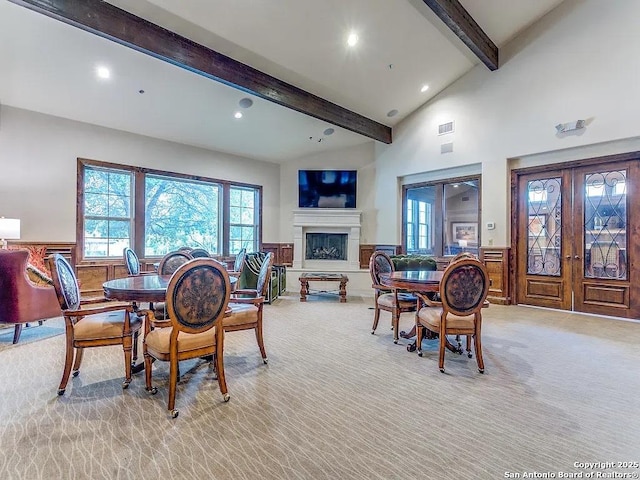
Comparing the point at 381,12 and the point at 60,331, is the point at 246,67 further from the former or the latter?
the point at 60,331

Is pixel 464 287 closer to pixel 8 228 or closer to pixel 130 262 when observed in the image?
pixel 130 262

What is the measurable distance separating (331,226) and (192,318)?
20.1ft

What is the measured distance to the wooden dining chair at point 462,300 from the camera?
297cm

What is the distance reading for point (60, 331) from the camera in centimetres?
434

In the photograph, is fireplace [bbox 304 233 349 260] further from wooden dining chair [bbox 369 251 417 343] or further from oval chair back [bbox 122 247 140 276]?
oval chair back [bbox 122 247 140 276]

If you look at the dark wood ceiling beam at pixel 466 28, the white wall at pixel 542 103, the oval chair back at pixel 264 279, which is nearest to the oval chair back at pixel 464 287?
the oval chair back at pixel 264 279

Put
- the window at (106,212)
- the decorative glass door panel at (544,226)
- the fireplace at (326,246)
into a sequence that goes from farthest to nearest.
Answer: the fireplace at (326,246) → the window at (106,212) → the decorative glass door panel at (544,226)

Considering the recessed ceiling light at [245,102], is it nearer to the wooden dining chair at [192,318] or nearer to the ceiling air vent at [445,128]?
the ceiling air vent at [445,128]

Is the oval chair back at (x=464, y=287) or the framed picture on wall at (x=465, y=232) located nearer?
the oval chair back at (x=464, y=287)

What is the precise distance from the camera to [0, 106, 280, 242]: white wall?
204 inches

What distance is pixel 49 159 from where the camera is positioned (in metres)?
5.52

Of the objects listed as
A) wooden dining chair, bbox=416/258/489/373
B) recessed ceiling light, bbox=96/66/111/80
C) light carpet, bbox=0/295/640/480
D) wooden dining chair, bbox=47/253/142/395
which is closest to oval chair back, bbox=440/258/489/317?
wooden dining chair, bbox=416/258/489/373

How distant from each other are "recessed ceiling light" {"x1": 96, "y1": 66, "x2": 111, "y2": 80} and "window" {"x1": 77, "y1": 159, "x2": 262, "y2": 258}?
1748mm

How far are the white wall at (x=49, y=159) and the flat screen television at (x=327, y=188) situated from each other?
3.25 m
